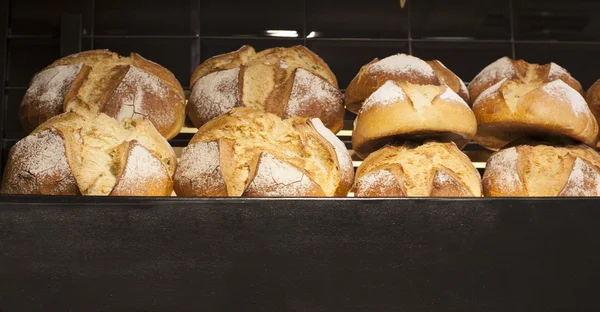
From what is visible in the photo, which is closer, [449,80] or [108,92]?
[108,92]

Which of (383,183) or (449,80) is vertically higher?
(449,80)

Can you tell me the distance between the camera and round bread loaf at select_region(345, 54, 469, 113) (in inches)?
66.0

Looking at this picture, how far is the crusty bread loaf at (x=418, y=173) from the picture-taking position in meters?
1.43

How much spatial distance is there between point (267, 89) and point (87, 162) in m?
0.52

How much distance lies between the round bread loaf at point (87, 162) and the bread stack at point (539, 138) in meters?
0.80

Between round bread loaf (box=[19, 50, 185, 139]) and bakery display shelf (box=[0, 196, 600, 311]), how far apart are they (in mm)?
515

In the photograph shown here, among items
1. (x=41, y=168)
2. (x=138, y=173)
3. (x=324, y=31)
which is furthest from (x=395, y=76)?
(x=324, y=31)

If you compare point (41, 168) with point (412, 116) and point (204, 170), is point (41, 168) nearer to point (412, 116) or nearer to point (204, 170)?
point (204, 170)

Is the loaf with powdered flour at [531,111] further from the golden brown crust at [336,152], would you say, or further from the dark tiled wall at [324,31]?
the dark tiled wall at [324,31]

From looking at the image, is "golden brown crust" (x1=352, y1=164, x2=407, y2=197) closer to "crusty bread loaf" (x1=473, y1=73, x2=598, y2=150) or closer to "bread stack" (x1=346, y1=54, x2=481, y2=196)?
"bread stack" (x1=346, y1=54, x2=481, y2=196)

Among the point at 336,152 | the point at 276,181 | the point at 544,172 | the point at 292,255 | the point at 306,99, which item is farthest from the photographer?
the point at 306,99

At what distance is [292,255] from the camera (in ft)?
3.67

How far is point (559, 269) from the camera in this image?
119cm

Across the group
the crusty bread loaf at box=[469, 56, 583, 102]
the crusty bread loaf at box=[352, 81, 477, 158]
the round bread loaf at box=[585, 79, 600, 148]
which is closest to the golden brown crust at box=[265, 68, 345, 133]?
the crusty bread loaf at box=[352, 81, 477, 158]
